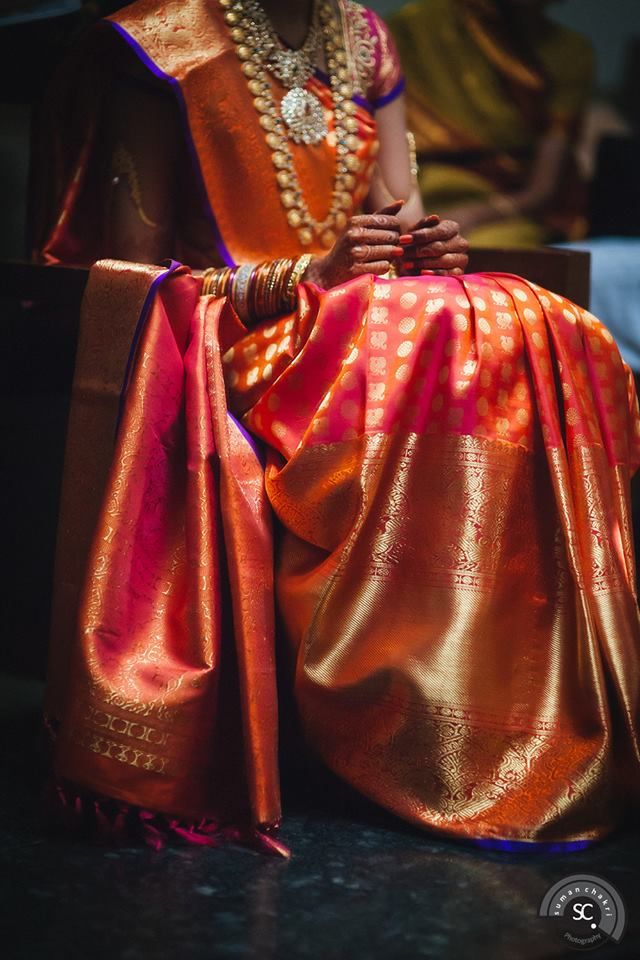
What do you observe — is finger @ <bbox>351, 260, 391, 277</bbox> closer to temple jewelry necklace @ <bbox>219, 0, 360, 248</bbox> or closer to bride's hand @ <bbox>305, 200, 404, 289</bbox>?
bride's hand @ <bbox>305, 200, 404, 289</bbox>

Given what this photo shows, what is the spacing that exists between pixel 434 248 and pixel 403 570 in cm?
51

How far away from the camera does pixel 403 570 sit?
1.43 m

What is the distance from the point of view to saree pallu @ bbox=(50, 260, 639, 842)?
135 cm

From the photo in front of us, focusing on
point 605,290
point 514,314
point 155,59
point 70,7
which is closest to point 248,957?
point 514,314

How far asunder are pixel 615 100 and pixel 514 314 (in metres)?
2.75

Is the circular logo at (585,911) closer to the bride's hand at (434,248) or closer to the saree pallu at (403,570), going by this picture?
the saree pallu at (403,570)

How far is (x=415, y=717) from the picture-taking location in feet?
4.54

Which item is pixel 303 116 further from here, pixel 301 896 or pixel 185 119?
pixel 301 896

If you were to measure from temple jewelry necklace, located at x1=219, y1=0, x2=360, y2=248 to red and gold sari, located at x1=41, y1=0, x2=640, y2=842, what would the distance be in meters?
0.35

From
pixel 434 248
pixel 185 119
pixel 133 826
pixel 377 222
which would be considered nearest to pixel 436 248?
pixel 434 248

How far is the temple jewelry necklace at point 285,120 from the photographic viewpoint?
5.93 feet

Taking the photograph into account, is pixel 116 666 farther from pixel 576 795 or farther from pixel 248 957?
pixel 576 795

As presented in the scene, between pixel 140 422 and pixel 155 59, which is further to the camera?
pixel 155 59

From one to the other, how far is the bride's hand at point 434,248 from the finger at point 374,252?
0.24ft
